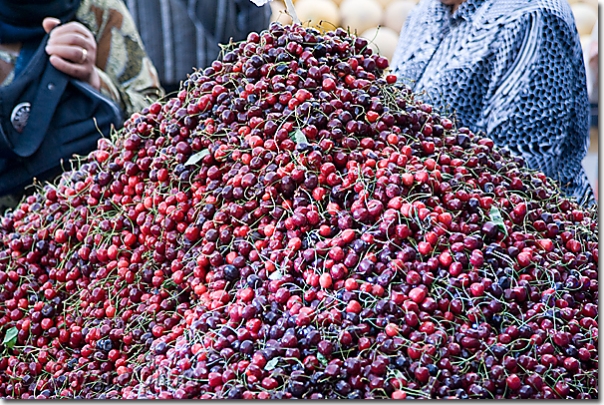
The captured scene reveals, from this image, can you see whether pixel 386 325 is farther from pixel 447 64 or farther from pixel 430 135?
pixel 447 64

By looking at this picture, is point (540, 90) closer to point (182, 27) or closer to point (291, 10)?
point (291, 10)

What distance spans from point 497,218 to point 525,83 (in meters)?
0.73

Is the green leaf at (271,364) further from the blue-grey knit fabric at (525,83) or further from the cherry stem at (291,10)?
the blue-grey knit fabric at (525,83)

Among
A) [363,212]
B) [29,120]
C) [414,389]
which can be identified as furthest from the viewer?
[29,120]

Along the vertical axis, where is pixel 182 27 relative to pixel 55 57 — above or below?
below

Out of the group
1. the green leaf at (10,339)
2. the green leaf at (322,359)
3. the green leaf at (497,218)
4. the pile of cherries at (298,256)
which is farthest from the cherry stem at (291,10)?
the green leaf at (10,339)

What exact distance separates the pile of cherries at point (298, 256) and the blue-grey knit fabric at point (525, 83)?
0.42 meters

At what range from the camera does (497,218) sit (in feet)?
3.29

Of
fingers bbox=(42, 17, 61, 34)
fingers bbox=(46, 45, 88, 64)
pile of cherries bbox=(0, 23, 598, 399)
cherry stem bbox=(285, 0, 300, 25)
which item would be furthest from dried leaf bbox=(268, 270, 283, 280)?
fingers bbox=(42, 17, 61, 34)

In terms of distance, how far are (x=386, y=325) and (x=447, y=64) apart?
45.4 inches

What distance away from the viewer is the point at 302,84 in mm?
1075

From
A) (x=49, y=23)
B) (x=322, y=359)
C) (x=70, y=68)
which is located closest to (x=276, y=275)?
(x=322, y=359)

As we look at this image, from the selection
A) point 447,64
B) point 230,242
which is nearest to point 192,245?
point 230,242

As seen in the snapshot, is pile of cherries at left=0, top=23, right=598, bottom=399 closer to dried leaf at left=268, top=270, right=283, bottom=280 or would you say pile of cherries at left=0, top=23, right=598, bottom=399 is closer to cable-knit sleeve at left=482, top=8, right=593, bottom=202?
dried leaf at left=268, top=270, right=283, bottom=280
